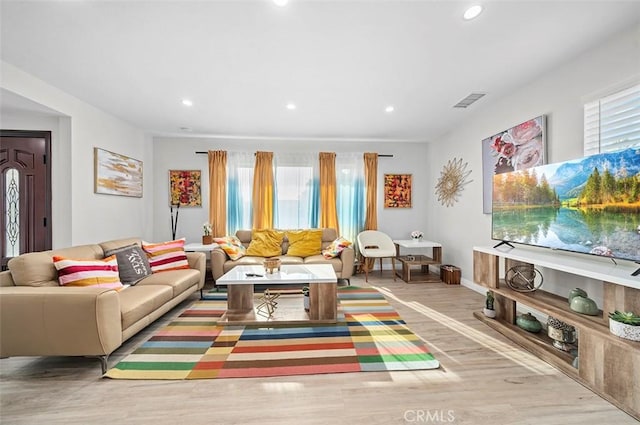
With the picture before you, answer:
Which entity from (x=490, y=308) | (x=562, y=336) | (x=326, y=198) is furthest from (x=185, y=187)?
(x=562, y=336)

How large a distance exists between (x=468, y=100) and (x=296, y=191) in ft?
9.89

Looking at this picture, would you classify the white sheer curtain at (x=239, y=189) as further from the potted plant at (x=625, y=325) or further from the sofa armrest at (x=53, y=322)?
the potted plant at (x=625, y=325)

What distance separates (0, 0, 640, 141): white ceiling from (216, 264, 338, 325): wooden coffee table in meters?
2.03

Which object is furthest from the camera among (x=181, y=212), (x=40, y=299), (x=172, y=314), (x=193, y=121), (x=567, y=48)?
(x=181, y=212)

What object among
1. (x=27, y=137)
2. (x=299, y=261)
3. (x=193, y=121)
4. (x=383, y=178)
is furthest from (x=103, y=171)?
(x=383, y=178)

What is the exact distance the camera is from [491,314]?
266 centimetres

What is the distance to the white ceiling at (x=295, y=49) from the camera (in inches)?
69.0

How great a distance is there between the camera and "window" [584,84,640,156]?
1.90m

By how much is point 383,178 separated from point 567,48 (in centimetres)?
312

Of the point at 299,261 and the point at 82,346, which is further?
the point at 299,261

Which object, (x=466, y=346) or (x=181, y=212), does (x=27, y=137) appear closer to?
(x=181, y=212)

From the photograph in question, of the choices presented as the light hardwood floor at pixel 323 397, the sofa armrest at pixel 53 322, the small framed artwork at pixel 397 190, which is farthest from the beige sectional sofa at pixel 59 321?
the small framed artwork at pixel 397 190

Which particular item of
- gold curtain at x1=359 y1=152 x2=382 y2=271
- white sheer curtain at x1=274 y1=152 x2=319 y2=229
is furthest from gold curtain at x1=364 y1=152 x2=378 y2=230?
white sheer curtain at x1=274 y1=152 x2=319 y2=229

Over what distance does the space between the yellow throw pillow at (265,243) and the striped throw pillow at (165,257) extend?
1093 millimetres
